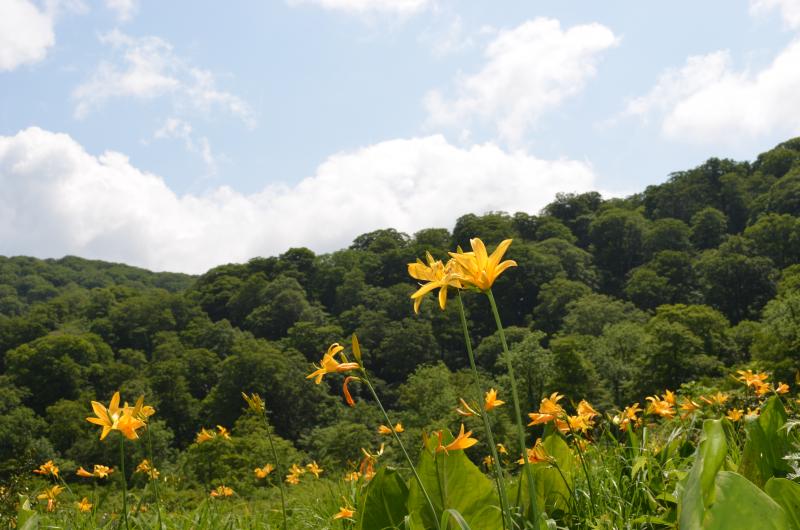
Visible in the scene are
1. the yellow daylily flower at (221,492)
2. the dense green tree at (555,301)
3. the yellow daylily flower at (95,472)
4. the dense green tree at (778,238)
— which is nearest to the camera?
the yellow daylily flower at (95,472)

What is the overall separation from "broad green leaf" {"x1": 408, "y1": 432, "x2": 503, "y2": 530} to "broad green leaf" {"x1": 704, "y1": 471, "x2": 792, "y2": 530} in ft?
2.81

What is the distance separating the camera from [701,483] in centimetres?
87

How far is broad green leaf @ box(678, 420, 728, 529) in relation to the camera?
0.85 m

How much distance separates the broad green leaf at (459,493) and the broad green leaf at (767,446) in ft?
2.04

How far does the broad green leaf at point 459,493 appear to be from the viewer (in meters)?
1.67

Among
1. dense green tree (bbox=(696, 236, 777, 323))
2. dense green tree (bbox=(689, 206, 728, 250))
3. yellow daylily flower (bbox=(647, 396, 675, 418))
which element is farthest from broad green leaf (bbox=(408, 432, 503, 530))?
dense green tree (bbox=(689, 206, 728, 250))

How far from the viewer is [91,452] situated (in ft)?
97.8

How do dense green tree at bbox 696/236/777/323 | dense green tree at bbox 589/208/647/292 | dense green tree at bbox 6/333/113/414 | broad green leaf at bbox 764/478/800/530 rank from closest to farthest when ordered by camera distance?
broad green leaf at bbox 764/478/800/530, dense green tree at bbox 6/333/113/414, dense green tree at bbox 696/236/777/323, dense green tree at bbox 589/208/647/292

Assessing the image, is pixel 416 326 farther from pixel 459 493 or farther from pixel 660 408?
pixel 459 493

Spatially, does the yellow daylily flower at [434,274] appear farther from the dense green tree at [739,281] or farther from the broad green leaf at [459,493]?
the dense green tree at [739,281]

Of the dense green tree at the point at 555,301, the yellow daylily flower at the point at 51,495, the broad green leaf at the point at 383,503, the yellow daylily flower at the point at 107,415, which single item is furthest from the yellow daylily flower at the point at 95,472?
the dense green tree at the point at 555,301

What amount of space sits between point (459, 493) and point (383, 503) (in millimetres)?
241

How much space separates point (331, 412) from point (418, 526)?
36591 mm

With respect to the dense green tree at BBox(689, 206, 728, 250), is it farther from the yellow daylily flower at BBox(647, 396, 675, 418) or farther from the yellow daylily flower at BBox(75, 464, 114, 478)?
the yellow daylily flower at BBox(75, 464, 114, 478)
